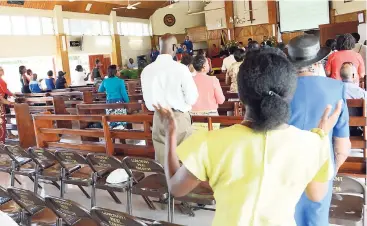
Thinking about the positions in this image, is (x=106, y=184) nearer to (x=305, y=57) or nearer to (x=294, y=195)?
(x=305, y=57)

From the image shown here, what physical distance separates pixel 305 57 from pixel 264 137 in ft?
2.65

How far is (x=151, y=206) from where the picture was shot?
139 inches

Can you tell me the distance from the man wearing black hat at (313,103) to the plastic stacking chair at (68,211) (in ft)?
4.10

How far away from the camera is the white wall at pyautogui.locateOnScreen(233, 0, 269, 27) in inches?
613

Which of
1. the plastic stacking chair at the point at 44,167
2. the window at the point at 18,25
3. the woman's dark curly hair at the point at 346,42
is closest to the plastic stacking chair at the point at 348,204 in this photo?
the woman's dark curly hair at the point at 346,42

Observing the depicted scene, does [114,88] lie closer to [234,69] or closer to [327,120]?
[234,69]

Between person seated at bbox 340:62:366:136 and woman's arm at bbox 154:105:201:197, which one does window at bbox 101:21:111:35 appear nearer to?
person seated at bbox 340:62:366:136

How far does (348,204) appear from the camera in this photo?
7.62 feet

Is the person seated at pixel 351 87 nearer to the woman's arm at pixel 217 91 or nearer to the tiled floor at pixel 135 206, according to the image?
the woman's arm at pixel 217 91

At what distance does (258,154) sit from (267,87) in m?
0.20

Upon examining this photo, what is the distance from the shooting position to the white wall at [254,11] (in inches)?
613

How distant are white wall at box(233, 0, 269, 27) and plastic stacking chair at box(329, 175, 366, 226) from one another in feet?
46.3

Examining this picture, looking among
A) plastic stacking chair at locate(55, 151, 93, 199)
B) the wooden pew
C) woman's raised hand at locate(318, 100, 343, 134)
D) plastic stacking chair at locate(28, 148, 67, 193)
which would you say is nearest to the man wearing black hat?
woman's raised hand at locate(318, 100, 343, 134)

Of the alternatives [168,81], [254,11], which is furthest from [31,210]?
[254,11]
